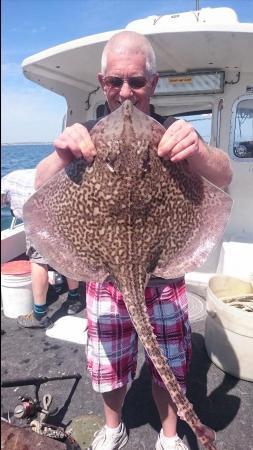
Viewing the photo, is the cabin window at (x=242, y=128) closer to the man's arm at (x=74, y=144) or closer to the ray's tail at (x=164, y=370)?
the man's arm at (x=74, y=144)

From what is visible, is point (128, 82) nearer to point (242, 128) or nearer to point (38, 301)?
point (38, 301)

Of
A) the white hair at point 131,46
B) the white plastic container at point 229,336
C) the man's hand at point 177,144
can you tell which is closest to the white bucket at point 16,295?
the white plastic container at point 229,336

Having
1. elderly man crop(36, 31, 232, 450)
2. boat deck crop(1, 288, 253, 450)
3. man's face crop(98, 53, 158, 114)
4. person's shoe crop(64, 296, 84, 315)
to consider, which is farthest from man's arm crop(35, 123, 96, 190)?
person's shoe crop(64, 296, 84, 315)

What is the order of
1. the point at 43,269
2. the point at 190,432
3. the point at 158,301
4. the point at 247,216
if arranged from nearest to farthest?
the point at 158,301
the point at 190,432
the point at 43,269
the point at 247,216

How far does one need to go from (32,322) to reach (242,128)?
4515mm

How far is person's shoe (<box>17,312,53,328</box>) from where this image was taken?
16.5 ft

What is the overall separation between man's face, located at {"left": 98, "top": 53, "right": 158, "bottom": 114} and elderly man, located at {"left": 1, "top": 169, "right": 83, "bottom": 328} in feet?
10.0

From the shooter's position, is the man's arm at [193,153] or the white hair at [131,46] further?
the white hair at [131,46]

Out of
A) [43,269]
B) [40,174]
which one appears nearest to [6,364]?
[43,269]

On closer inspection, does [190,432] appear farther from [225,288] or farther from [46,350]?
[46,350]

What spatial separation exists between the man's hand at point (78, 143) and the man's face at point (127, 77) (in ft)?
1.19

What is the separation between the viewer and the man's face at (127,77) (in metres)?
1.95

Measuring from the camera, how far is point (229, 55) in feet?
16.8

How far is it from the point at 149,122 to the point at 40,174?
794mm
